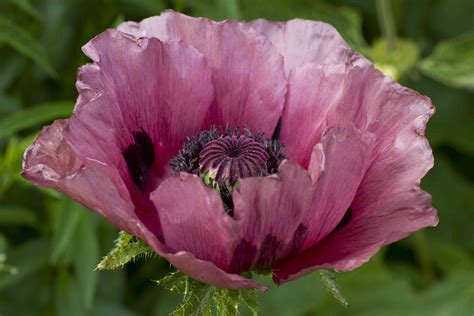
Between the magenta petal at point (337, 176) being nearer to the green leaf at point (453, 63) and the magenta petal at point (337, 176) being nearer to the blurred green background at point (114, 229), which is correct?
the blurred green background at point (114, 229)

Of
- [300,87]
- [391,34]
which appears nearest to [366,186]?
[300,87]

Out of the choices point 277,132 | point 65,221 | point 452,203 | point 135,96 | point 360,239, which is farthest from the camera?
point 452,203

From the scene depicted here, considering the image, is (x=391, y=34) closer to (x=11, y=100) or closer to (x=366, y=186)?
(x=11, y=100)

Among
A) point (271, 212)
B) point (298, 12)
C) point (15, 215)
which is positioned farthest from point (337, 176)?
point (298, 12)

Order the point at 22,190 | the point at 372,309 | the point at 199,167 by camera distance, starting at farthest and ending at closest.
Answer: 1. the point at 372,309
2. the point at 22,190
3. the point at 199,167

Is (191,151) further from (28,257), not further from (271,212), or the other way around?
(28,257)

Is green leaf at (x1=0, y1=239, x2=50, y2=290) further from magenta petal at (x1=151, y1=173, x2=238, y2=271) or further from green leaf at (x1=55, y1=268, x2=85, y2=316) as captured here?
magenta petal at (x1=151, y1=173, x2=238, y2=271)
